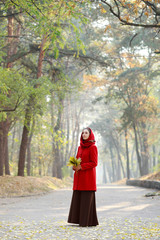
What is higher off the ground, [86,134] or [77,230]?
[86,134]

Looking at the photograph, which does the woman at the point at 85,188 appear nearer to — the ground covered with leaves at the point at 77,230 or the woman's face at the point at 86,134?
the woman's face at the point at 86,134

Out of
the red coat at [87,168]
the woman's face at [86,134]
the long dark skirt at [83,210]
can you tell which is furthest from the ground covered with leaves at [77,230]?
the woman's face at [86,134]

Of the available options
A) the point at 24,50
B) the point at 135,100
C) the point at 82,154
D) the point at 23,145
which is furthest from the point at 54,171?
the point at 82,154

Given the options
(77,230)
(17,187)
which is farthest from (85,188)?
(17,187)

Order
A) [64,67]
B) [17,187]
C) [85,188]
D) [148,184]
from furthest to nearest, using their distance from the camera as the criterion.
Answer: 1. [148,184]
2. [64,67]
3. [17,187]
4. [85,188]

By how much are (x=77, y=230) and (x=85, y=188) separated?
0.84 meters

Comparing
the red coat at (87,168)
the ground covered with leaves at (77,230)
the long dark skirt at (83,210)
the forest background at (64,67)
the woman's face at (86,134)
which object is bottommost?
the ground covered with leaves at (77,230)

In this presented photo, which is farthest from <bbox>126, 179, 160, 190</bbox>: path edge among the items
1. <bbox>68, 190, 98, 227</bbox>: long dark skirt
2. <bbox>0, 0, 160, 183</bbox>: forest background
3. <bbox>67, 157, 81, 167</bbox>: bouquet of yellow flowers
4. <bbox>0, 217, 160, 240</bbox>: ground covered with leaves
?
<bbox>67, 157, 81, 167</bbox>: bouquet of yellow flowers

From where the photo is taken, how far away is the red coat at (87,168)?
6531mm

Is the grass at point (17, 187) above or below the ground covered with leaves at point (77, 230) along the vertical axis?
above

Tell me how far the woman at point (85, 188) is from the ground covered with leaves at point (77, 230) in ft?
0.61

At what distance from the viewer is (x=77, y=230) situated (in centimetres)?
598

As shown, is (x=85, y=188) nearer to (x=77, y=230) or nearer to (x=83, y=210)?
(x=83, y=210)

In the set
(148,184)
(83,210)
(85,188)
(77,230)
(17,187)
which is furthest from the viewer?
(148,184)
